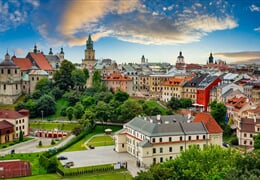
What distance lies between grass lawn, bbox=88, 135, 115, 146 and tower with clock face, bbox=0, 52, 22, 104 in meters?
30.9

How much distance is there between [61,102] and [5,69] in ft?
48.7

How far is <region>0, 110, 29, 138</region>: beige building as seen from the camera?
212ft

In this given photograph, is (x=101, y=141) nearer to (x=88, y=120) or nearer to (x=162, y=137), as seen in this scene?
(x=88, y=120)

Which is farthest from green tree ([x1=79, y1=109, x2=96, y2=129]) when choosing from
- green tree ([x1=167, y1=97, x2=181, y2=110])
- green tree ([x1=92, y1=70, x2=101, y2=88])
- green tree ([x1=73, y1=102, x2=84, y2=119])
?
green tree ([x1=92, y1=70, x2=101, y2=88])

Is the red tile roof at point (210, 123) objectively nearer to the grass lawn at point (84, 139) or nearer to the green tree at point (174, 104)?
the grass lawn at point (84, 139)

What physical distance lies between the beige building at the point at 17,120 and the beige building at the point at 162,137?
2085 centimetres

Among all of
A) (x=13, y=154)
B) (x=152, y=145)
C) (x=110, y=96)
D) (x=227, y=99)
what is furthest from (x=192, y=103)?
(x=13, y=154)

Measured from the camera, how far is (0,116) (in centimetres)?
6519

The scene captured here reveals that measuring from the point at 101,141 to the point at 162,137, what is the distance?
14.7 m

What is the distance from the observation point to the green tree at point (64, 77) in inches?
3489

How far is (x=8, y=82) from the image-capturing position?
3297 inches

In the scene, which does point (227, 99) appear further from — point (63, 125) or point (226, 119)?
point (63, 125)

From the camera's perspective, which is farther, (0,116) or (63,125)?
(63,125)

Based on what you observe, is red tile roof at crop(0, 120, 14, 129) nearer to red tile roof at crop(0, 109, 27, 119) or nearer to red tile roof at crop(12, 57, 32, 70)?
red tile roof at crop(0, 109, 27, 119)
